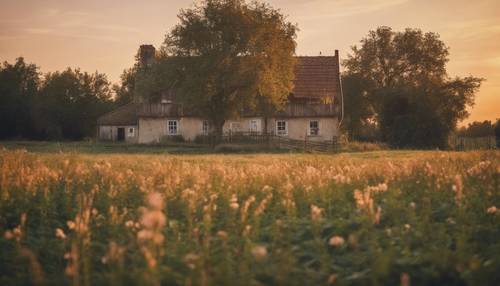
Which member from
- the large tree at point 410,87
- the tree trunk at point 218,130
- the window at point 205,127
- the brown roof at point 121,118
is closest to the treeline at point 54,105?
the brown roof at point 121,118

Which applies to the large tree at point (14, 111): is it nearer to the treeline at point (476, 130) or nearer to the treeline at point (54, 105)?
the treeline at point (54, 105)

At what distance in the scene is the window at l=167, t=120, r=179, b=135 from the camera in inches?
1841

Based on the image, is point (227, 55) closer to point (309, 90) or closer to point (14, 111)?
point (309, 90)

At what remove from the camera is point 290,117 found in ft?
149

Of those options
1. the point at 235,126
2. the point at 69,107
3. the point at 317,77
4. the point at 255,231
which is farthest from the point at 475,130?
the point at 255,231

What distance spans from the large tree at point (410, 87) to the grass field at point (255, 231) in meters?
37.1

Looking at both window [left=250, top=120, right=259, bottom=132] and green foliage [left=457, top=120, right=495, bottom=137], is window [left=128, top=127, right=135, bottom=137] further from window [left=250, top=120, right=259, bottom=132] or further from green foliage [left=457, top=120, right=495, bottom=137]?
green foliage [left=457, top=120, right=495, bottom=137]

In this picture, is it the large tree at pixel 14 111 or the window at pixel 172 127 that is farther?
the large tree at pixel 14 111

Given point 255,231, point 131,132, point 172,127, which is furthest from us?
point 131,132

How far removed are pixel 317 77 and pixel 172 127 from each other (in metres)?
16.2

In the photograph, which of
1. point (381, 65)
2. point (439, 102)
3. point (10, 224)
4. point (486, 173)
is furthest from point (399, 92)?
point (10, 224)

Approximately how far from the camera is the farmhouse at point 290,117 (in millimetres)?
45125

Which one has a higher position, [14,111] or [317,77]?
[317,77]

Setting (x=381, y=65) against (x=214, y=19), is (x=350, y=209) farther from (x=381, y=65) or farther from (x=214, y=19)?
(x=381, y=65)
